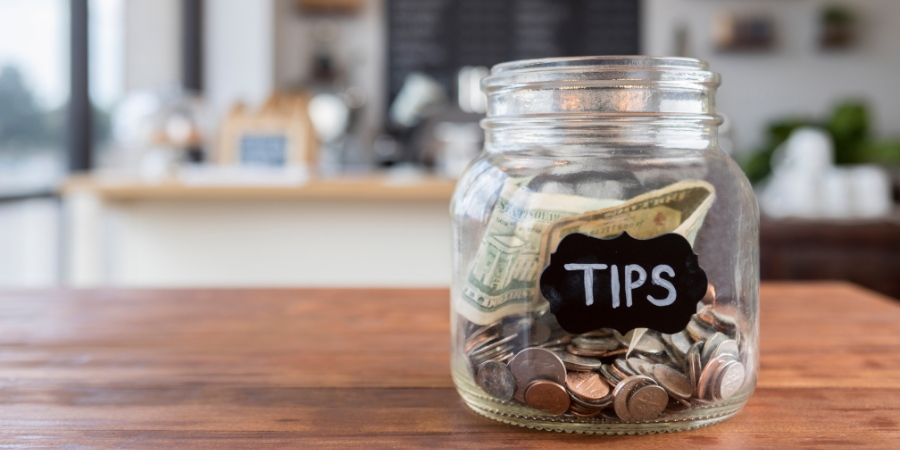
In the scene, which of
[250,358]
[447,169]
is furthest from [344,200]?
[250,358]

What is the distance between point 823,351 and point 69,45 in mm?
3075

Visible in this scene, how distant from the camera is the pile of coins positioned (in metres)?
0.36

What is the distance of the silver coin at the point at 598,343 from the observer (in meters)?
0.36

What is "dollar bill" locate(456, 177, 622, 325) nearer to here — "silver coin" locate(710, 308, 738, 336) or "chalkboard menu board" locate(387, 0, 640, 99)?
→ "silver coin" locate(710, 308, 738, 336)

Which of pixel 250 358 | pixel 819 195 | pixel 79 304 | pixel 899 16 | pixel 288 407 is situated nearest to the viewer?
pixel 288 407

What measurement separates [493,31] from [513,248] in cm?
471

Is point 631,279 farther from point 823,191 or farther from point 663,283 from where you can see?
point 823,191

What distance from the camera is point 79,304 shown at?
0.76 metres

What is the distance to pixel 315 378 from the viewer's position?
0.48 meters

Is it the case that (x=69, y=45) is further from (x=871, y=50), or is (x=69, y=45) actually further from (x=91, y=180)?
(x=871, y=50)

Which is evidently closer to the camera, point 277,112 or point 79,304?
point 79,304

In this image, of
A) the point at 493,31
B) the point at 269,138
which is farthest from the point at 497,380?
the point at 493,31

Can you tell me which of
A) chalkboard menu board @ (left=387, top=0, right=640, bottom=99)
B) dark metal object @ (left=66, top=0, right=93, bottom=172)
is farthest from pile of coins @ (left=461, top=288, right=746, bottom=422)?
chalkboard menu board @ (left=387, top=0, right=640, bottom=99)

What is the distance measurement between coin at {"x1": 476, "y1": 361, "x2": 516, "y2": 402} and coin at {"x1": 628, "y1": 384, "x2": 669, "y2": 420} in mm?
56
